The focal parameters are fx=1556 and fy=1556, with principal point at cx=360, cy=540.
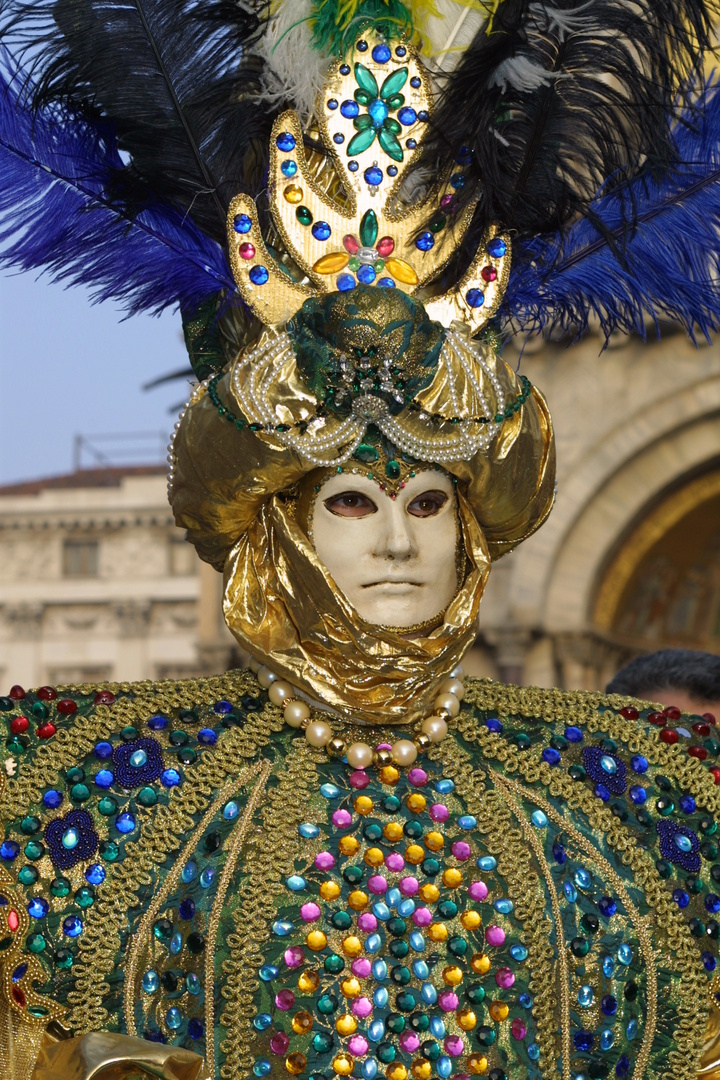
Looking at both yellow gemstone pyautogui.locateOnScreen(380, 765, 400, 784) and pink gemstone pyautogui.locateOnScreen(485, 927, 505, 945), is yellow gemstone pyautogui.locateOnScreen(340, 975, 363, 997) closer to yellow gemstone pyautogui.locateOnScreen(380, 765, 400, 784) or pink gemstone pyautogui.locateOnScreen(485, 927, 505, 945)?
pink gemstone pyautogui.locateOnScreen(485, 927, 505, 945)

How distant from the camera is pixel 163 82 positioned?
245 cm

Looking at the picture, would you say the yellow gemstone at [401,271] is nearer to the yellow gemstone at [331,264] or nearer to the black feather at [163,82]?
the yellow gemstone at [331,264]

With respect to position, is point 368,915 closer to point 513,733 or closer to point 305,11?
point 513,733

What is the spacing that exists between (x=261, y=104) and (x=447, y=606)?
34.5 inches

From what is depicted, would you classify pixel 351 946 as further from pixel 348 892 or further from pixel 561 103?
pixel 561 103

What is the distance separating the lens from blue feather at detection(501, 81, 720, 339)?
2.63 m

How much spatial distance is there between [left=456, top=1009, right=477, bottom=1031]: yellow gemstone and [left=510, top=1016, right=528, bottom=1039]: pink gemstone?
0.22 feet

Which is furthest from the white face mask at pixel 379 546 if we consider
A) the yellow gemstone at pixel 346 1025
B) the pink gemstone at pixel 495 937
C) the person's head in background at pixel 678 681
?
the person's head in background at pixel 678 681

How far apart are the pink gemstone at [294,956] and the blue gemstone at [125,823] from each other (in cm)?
30

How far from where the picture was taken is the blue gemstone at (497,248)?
253 cm

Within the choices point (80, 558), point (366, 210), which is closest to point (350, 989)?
point (366, 210)

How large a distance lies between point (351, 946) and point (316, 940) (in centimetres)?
5

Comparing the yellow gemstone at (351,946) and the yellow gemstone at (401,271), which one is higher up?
the yellow gemstone at (401,271)

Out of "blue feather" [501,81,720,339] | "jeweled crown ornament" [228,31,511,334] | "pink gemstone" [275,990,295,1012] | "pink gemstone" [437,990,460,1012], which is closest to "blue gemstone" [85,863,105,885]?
"pink gemstone" [275,990,295,1012]
